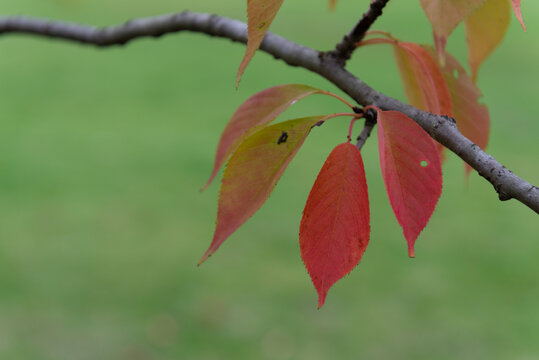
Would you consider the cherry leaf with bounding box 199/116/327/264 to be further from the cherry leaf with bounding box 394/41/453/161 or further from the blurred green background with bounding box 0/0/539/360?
the blurred green background with bounding box 0/0/539/360

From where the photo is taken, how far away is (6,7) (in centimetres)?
578

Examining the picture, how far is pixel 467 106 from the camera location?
58cm

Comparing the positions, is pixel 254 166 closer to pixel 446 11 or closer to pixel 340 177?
pixel 340 177

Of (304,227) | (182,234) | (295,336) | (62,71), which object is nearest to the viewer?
(304,227)

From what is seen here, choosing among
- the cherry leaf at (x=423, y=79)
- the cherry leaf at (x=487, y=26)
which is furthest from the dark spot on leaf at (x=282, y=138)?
the cherry leaf at (x=487, y=26)

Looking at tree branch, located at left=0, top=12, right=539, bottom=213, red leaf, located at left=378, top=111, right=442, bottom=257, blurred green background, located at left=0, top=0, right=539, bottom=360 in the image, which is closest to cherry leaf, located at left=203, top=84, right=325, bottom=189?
tree branch, located at left=0, top=12, right=539, bottom=213

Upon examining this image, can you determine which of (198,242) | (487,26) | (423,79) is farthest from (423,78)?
(198,242)

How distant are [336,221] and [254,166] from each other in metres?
0.08

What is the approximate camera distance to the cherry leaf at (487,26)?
0.56 metres

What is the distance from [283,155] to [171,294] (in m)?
2.31

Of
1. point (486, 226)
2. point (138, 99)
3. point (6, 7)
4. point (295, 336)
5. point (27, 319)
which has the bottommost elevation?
point (6, 7)

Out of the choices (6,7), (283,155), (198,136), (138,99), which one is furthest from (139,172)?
(283,155)

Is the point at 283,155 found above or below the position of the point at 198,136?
above

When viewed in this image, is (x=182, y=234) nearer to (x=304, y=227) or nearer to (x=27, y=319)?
(x=27, y=319)
